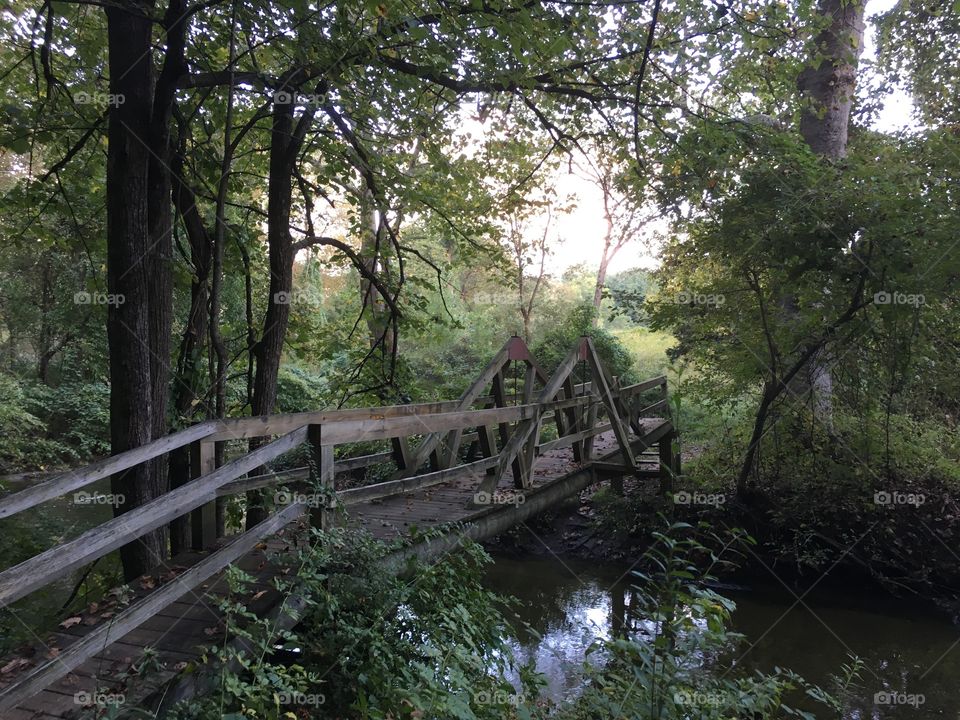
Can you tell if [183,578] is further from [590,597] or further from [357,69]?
[590,597]

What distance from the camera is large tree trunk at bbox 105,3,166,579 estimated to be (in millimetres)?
4469

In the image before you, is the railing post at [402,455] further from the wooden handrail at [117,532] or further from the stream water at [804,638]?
the wooden handrail at [117,532]

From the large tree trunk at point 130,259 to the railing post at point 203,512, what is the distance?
0.28 m

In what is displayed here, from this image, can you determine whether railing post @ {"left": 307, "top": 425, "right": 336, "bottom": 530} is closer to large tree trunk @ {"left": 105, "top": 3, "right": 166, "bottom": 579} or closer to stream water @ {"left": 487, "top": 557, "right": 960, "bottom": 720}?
large tree trunk @ {"left": 105, "top": 3, "right": 166, "bottom": 579}

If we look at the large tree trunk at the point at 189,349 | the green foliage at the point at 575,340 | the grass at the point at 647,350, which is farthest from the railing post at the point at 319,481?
the grass at the point at 647,350

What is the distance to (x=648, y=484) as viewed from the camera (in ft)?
35.7

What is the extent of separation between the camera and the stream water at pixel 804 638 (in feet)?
20.1

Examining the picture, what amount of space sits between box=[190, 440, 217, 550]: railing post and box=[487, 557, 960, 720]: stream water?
3000mm

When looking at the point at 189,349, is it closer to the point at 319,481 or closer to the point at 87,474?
the point at 319,481

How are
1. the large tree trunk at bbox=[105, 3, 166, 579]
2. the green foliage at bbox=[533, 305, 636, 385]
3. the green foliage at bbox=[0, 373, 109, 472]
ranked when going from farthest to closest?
1. the green foliage at bbox=[533, 305, 636, 385]
2. the green foliage at bbox=[0, 373, 109, 472]
3. the large tree trunk at bbox=[105, 3, 166, 579]

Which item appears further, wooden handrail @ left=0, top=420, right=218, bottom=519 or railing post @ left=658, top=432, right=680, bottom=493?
railing post @ left=658, top=432, right=680, bottom=493

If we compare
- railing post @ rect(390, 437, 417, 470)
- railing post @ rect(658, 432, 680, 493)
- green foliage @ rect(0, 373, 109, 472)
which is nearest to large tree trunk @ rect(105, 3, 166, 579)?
railing post @ rect(390, 437, 417, 470)

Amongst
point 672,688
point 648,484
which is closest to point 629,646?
point 672,688

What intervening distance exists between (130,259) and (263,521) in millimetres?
2019
